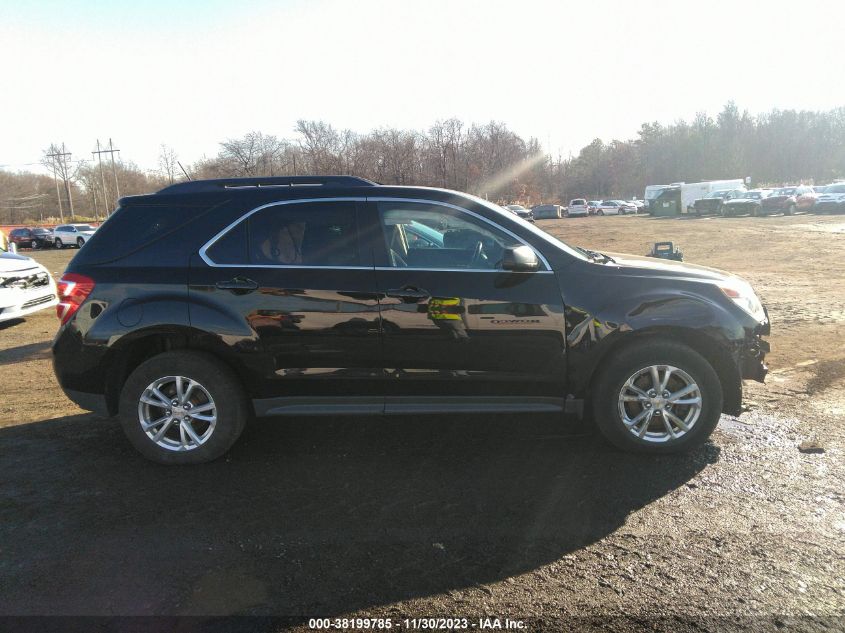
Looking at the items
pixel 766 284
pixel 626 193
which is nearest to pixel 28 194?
pixel 626 193

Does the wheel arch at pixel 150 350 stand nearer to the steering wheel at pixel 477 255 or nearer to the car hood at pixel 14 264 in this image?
the steering wheel at pixel 477 255

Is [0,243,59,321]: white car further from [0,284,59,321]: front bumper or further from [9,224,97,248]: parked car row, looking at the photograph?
[9,224,97,248]: parked car row

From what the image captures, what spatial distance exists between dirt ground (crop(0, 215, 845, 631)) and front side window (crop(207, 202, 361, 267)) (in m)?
1.43

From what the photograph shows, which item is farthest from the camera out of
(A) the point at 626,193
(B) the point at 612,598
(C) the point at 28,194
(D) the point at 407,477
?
(A) the point at 626,193

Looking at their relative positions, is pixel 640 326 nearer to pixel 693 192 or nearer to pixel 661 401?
pixel 661 401

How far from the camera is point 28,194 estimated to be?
9619cm

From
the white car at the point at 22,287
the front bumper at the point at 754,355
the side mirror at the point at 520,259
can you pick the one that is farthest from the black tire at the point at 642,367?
the white car at the point at 22,287

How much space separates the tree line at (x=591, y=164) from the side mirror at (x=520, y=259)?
6173 centimetres

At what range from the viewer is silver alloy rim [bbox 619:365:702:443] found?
410 centimetres

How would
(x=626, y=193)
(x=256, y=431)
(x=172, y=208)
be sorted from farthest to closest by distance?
1. (x=626, y=193)
2. (x=256, y=431)
3. (x=172, y=208)

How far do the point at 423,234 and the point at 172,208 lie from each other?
1801 mm

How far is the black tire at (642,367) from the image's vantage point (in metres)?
4.07

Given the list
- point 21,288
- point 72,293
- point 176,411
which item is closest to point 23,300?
point 21,288

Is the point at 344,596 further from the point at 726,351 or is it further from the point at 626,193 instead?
the point at 626,193
